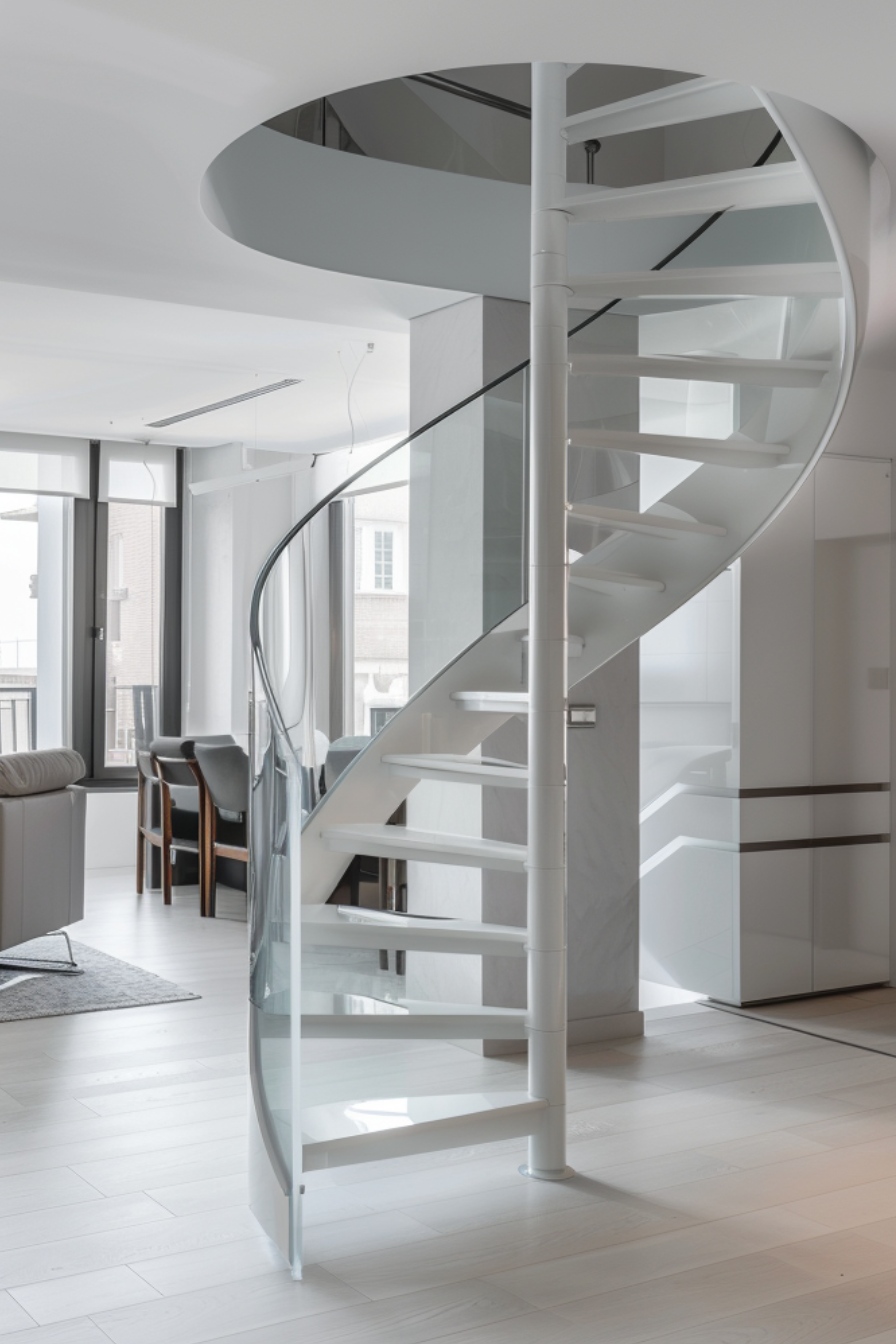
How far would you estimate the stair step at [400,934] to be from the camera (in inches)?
166

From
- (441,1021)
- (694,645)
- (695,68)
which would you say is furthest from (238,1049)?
(695,68)

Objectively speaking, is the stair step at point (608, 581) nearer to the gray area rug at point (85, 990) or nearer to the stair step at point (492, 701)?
the stair step at point (492, 701)

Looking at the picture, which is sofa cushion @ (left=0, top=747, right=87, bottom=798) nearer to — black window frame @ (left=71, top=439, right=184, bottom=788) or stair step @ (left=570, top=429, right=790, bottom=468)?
stair step @ (left=570, top=429, right=790, bottom=468)

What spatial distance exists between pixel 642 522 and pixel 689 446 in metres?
0.29

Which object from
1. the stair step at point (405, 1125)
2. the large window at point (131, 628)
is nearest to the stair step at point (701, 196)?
the stair step at point (405, 1125)

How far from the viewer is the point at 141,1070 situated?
490cm

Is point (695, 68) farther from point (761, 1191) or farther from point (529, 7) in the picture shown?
point (761, 1191)

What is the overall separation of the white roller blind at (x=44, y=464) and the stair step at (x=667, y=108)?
6.71 metres

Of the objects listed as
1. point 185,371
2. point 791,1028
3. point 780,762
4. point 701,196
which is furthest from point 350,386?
point 791,1028

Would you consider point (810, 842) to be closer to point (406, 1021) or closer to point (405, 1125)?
point (406, 1021)

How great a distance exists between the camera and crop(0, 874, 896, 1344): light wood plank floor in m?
3.02

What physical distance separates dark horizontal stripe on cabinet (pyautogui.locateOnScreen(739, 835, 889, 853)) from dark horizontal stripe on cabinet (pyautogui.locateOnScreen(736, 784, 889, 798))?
199 millimetres

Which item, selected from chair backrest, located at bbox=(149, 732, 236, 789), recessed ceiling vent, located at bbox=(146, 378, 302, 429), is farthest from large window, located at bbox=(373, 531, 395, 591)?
chair backrest, located at bbox=(149, 732, 236, 789)

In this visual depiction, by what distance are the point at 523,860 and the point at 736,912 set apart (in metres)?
2.06
